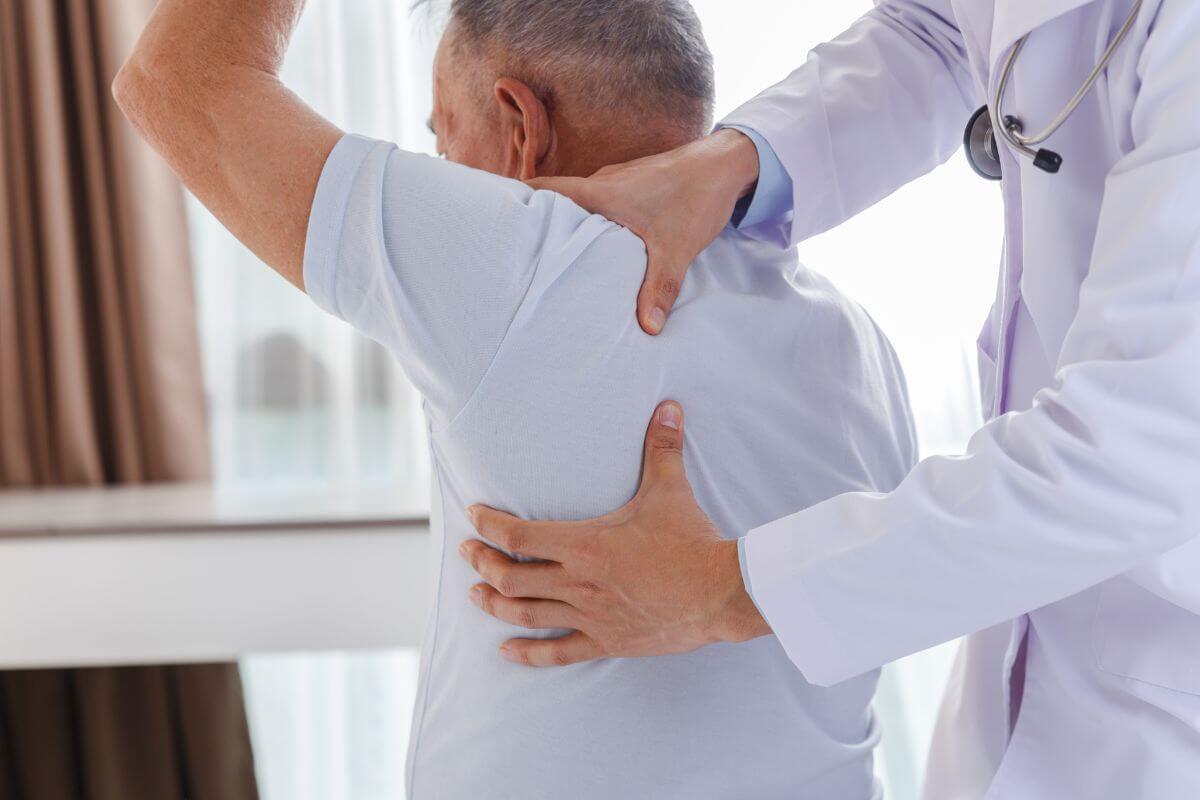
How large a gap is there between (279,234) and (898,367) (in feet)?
1.94

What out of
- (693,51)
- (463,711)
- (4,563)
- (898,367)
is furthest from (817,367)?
(4,563)

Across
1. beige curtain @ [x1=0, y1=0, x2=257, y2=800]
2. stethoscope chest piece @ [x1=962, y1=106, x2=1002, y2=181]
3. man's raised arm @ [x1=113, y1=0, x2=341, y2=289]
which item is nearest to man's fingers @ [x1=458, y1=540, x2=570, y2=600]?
man's raised arm @ [x1=113, y1=0, x2=341, y2=289]

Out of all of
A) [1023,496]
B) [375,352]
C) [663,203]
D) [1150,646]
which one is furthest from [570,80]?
[375,352]

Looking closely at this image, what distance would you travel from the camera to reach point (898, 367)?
1.02 m

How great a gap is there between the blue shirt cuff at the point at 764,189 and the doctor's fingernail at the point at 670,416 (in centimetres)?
26

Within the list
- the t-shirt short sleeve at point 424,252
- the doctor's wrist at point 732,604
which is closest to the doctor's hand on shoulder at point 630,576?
the doctor's wrist at point 732,604

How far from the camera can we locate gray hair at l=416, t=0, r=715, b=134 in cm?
86

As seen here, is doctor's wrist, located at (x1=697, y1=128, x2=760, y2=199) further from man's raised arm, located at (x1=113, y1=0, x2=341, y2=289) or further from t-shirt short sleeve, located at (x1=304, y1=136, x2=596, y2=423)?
man's raised arm, located at (x1=113, y1=0, x2=341, y2=289)

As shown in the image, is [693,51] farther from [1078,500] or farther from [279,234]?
[1078,500]

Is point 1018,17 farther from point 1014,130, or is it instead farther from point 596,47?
point 596,47

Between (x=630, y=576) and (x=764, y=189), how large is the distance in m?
0.41

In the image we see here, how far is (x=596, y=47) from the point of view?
864 millimetres

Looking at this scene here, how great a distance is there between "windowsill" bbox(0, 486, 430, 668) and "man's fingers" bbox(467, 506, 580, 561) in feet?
2.82

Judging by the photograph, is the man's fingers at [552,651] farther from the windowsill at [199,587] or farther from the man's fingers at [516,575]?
the windowsill at [199,587]
